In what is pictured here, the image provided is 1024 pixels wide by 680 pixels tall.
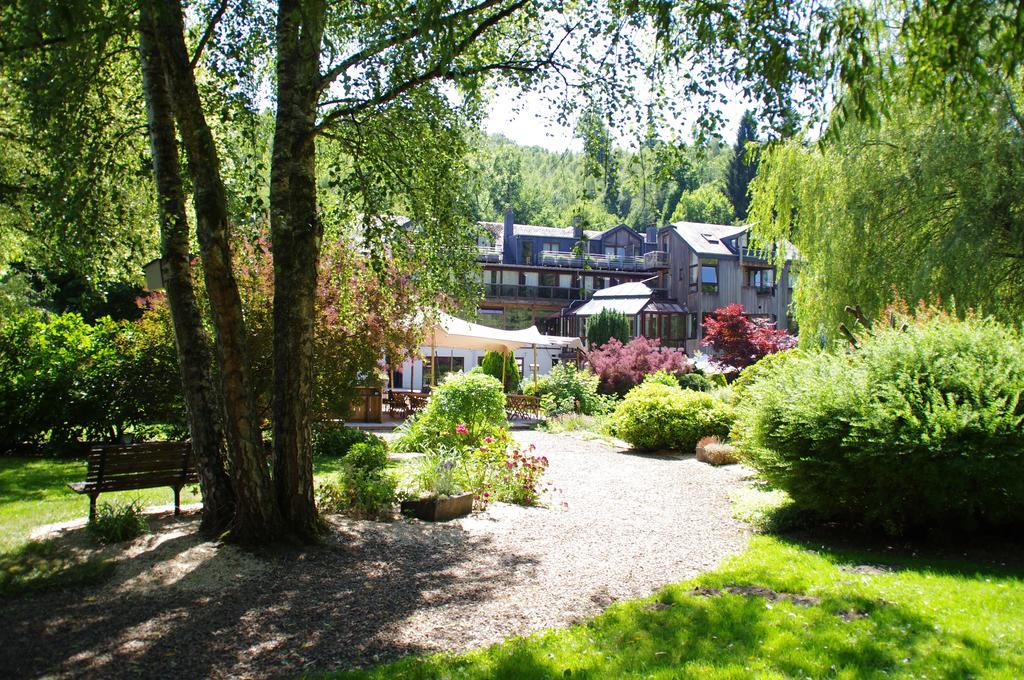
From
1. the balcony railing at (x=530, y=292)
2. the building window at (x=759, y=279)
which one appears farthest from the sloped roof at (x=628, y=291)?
the building window at (x=759, y=279)

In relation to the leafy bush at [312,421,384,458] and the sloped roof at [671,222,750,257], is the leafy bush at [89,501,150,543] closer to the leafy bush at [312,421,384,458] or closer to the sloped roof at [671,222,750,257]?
the leafy bush at [312,421,384,458]

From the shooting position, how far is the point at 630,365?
79.8 ft

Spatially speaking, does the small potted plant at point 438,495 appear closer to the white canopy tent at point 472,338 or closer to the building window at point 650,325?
the white canopy tent at point 472,338

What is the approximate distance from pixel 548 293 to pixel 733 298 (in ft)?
39.8

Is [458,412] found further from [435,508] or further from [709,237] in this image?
[709,237]

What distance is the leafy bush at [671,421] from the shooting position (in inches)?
588

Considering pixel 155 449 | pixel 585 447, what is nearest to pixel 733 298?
pixel 585 447

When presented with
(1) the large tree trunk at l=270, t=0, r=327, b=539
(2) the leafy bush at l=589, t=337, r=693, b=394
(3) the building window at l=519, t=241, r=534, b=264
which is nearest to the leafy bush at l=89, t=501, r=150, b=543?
(1) the large tree trunk at l=270, t=0, r=327, b=539

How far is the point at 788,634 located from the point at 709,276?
132 ft

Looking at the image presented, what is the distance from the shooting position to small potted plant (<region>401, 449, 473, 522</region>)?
27.1 feet

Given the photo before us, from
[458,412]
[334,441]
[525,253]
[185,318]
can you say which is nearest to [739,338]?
[458,412]

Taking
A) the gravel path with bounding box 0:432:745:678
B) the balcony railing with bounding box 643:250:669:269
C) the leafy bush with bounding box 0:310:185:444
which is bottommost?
the gravel path with bounding box 0:432:745:678

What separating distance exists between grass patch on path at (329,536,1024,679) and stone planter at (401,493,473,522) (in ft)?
10.5

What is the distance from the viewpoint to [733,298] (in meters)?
43.5
